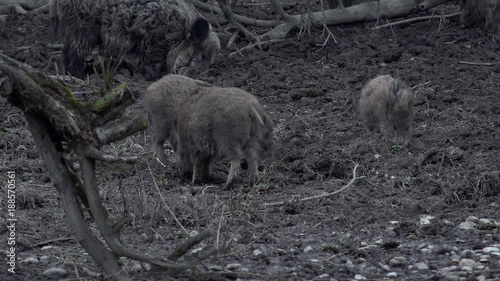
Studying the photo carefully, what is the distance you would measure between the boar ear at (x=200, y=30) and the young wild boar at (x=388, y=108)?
3545mm

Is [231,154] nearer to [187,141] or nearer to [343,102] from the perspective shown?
[187,141]

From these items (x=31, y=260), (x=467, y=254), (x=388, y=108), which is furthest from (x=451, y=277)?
(x=388, y=108)

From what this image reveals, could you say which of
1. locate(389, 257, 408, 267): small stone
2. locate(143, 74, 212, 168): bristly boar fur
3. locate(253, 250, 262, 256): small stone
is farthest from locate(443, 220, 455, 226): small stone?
locate(143, 74, 212, 168): bristly boar fur

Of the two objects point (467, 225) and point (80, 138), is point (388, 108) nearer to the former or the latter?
point (467, 225)

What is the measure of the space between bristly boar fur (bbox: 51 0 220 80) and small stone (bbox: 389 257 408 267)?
7.41 metres

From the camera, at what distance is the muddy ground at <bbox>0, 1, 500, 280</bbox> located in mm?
6879

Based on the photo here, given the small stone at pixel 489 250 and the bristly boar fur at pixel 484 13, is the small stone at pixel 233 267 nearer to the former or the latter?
the small stone at pixel 489 250

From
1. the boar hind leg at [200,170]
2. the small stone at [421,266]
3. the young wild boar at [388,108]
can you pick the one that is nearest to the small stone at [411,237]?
the small stone at [421,266]

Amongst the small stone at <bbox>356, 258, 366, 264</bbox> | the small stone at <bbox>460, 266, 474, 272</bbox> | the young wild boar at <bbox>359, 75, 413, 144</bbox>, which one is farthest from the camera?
the young wild boar at <bbox>359, 75, 413, 144</bbox>

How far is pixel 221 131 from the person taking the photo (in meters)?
8.87

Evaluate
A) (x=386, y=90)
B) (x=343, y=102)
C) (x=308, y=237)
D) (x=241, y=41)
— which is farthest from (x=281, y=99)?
(x=308, y=237)

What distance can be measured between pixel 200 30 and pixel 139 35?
0.88 meters

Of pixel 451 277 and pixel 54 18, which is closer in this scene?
pixel 451 277

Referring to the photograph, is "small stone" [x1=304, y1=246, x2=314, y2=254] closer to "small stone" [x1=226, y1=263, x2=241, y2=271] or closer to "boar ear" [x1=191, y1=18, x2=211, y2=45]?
"small stone" [x1=226, y1=263, x2=241, y2=271]
